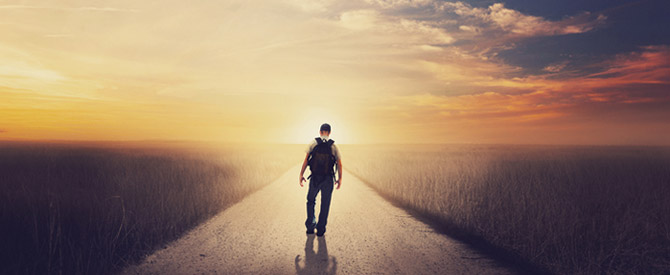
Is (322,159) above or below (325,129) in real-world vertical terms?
below

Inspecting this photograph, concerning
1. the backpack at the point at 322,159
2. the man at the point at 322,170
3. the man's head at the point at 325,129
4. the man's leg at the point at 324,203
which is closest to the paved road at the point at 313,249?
the man's leg at the point at 324,203

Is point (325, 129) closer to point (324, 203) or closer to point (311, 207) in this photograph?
point (324, 203)

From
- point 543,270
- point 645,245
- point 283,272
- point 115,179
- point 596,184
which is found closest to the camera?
point 283,272

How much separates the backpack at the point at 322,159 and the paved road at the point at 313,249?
1.32 meters

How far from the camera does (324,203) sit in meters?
7.38

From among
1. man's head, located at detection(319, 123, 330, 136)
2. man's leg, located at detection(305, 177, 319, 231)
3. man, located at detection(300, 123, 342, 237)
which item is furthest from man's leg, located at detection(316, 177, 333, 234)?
man's head, located at detection(319, 123, 330, 136)

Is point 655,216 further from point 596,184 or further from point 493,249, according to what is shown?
point 596,184

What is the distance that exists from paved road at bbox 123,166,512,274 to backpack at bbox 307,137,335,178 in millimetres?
1316

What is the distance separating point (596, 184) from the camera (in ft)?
45.1

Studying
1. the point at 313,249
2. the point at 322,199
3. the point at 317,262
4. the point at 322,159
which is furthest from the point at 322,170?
the point at 317,262

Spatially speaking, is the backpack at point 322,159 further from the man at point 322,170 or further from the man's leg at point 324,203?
the man's leg at point 324,203

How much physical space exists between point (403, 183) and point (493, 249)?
8836mm

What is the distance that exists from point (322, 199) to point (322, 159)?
0.85 m

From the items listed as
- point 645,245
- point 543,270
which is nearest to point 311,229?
point 543,270
